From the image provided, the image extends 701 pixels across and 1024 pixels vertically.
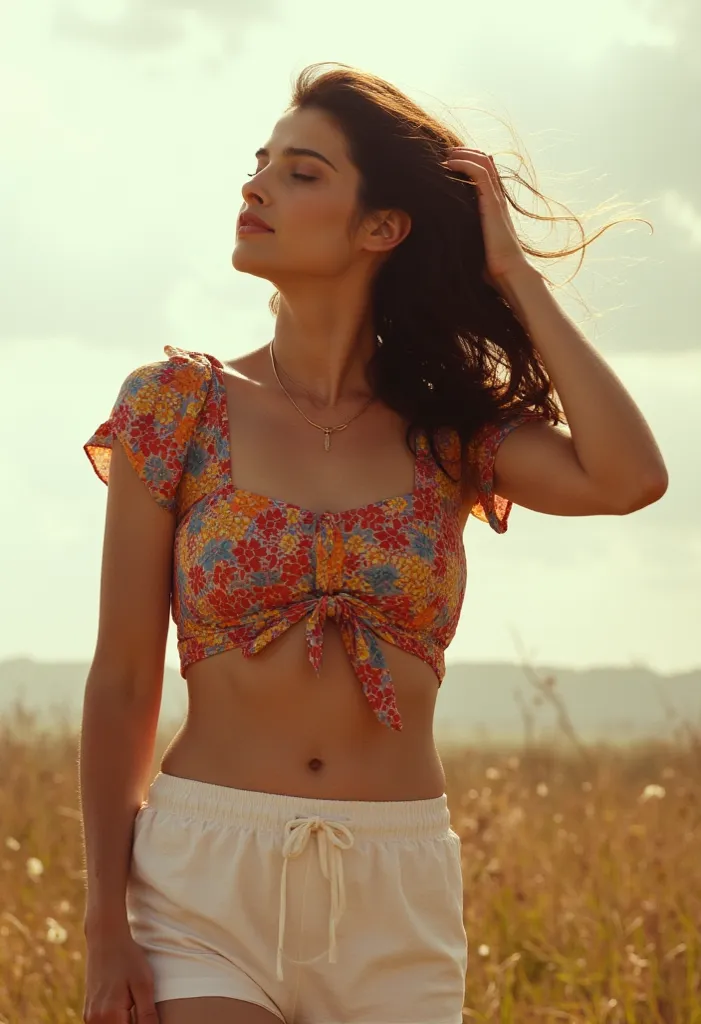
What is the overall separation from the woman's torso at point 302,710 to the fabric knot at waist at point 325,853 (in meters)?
0.07

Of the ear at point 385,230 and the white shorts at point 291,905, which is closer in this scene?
the white shorts at point 291,905

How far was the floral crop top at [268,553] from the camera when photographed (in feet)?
9.78

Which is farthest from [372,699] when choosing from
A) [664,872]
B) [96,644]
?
[664,872]

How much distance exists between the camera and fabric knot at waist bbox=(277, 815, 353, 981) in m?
2.82

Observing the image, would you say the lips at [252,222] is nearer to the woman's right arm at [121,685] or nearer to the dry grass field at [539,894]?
the woman's right arm at [121,685]

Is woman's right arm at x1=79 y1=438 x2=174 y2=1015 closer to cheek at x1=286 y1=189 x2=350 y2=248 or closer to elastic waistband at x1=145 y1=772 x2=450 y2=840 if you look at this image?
elastic waistband at x1=145 y1=772 x2=450 y2=840

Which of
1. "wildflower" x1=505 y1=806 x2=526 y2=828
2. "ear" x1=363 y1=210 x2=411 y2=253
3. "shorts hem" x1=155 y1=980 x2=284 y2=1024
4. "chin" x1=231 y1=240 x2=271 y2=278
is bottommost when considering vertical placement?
"shorts hem" x1=155 y1=980 x2=284 y2=1024

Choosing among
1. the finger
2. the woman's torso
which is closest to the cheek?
the finger

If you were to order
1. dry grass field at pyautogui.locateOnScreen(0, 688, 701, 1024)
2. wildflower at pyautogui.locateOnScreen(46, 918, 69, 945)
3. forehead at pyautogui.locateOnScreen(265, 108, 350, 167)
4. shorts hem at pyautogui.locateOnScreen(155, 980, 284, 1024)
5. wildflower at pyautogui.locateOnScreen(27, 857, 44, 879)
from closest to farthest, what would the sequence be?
1. shorts hem at pyautogui.locateOnScreen(155, 980, 284, 1024)
2. forehead at pyautogui.locateOnScreen(265, 108, 350, 167)
3. wildflower at pyautogui.locateOnScreen(46, 918, 69, 945)
4. dry grass field at pyautogui.locateOnScreen(0, 688, 701, 1024)
5. wildflower at pyautogui.locateOnScreen(27, 857, 44, 879)

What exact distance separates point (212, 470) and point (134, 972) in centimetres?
100

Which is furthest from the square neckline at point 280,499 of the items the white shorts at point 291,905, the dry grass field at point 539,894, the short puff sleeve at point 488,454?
the dry grass field at point 539,894

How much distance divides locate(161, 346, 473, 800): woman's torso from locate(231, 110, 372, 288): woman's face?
366 mm

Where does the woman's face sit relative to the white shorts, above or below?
above

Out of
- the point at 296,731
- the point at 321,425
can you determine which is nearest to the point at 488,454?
the point at 321,425
